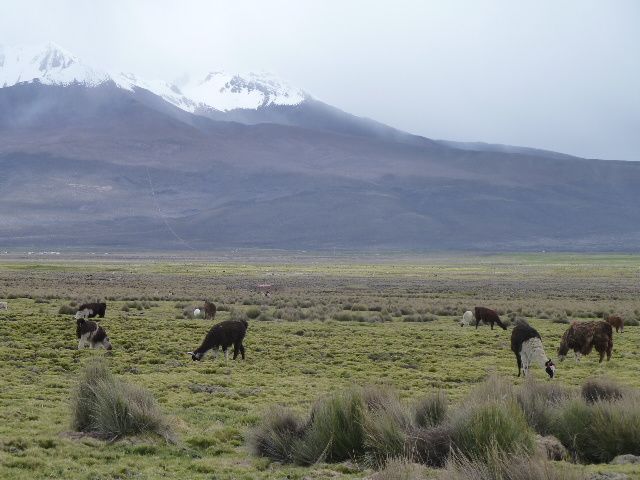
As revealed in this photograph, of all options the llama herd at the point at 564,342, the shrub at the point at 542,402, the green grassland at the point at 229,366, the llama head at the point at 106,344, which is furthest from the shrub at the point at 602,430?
the llama head at the point at 106,344

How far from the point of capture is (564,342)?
20.2 meters

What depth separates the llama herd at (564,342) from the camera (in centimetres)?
1781

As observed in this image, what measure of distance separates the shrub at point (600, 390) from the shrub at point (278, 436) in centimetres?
441

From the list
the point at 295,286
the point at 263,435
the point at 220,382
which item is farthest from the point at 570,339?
the point at 295,286

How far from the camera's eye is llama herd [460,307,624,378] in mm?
17812

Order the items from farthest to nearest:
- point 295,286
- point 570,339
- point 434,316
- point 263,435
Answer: point 295,286 → point 434,316 → point 570,339 → point 263,435

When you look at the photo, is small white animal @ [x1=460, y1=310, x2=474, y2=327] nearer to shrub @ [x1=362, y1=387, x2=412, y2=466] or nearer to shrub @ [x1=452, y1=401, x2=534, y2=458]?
shrub @ [x1=362, y1=387, x2=412, y2=466]

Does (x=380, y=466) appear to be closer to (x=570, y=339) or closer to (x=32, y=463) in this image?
(x=32, y=463)

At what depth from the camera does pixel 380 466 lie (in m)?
9.16

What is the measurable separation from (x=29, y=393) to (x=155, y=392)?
7.36 ft

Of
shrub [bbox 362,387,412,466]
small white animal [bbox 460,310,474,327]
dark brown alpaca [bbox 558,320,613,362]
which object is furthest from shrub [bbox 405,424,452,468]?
small white animal [bbox 460,310,474,327]

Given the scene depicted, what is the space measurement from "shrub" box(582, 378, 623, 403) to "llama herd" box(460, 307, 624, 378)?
479 centimetres

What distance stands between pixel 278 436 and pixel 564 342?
11.7 m

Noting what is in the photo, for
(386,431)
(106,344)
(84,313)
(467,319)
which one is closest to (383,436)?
(386,431)
